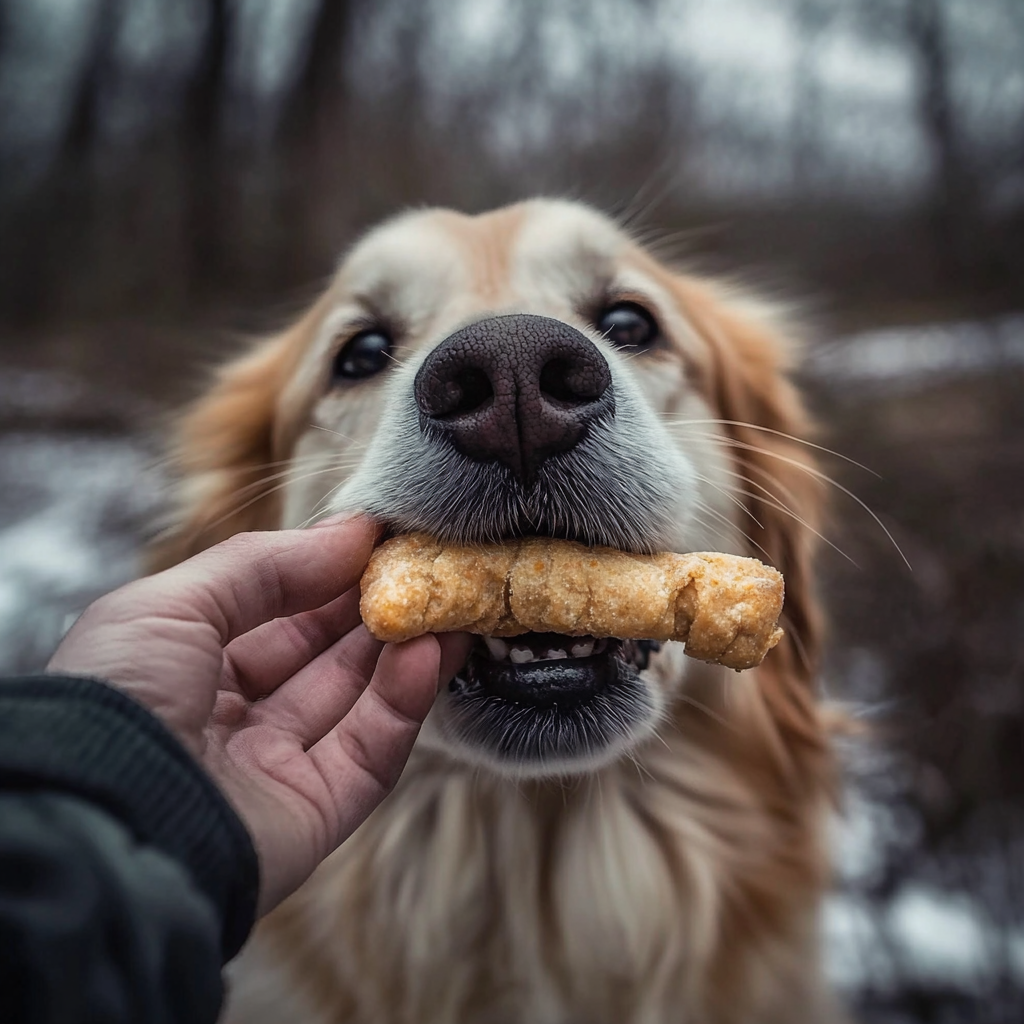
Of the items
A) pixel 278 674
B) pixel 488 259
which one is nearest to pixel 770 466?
pixel 488 259

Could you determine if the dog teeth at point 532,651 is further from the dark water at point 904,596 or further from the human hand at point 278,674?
the dark water at point 904,596

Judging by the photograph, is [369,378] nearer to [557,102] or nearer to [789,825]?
[789,825]

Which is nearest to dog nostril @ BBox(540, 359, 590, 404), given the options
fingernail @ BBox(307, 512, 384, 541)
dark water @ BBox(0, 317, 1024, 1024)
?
fingernail @ BBox(307, 512, 384, 541)

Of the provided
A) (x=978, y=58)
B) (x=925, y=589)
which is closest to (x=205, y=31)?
(x=978, y=58)

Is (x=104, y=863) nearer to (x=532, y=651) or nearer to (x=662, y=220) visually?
(x=532, y=651)

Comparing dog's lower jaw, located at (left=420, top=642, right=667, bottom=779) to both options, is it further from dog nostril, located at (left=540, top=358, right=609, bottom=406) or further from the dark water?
the dark water
